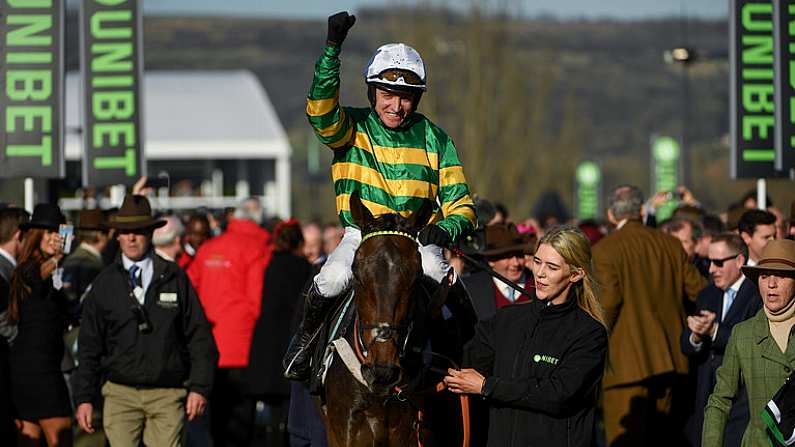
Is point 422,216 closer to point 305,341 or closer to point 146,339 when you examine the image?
point 305,341

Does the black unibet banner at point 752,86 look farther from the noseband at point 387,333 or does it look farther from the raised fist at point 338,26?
the noseband at point 387,333

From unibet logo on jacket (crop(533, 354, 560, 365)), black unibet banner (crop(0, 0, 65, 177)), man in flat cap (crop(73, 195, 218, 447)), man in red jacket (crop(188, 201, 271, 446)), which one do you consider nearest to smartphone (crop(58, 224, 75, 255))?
man in flat cap (crop(73, 195, 218, 447))

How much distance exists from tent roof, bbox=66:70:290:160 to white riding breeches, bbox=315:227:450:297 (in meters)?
35.7

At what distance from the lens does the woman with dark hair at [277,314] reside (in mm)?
12164

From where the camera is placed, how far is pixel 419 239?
6.39 meters

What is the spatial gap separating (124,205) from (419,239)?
4077 mm

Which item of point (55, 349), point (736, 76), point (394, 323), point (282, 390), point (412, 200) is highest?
point (736, 76)

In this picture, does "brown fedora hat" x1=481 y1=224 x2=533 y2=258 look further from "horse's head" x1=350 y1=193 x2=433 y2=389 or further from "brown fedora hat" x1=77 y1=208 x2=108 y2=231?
"brown fedora hat" x1=77 y1=208 x2=108 y2=231

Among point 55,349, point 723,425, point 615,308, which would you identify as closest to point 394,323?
point 723,425

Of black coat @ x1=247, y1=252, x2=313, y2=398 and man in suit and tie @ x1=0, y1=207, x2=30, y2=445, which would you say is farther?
black coat @ x1=247, y1=252, x2=313, y2=398

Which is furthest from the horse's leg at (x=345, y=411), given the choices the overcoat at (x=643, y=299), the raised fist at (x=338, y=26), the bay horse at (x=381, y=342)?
the overcoat at (x=643, y=299)

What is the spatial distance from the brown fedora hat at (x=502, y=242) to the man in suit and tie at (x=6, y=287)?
10.9 feet

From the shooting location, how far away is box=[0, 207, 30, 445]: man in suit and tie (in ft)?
29.8

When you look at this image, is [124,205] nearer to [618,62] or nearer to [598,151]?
[598,151]
